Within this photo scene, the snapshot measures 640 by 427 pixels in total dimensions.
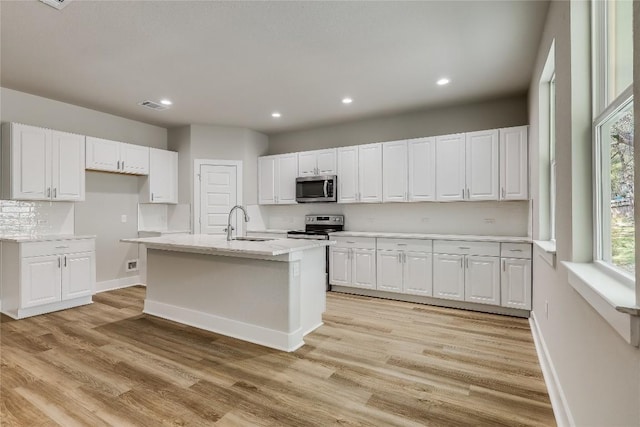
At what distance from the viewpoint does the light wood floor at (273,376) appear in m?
1.94

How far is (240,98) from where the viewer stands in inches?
172

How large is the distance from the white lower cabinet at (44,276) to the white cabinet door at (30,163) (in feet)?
2.09

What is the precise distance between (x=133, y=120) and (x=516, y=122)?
5.74m

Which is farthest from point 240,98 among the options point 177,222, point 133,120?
point 177,222

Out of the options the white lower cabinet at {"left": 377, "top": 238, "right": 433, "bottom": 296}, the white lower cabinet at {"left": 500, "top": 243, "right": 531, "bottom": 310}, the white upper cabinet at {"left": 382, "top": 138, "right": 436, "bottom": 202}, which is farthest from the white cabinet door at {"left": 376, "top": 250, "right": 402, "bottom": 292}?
the white lower cabinet at {"left": 500, "top": 243, "right": 531, "bottom": 310}

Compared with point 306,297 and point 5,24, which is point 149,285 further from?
point 5,24

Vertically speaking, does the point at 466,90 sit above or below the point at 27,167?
above

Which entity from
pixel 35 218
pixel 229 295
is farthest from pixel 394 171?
pixel 35 218

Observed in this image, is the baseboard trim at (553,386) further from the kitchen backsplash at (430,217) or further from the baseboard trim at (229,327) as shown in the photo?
the baseboard trim at (229,327)

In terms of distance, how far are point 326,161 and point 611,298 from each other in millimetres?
4544

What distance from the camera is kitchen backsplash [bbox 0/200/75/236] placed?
4100 millimetres

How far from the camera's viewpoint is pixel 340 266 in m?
4.86

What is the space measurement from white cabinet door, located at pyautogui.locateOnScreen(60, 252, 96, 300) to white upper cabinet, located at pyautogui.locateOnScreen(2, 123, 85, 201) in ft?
2.64

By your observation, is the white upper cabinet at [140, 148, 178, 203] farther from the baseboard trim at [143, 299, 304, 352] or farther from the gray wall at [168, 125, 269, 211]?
the baseboard trim at [143, 299, 304, 352]
